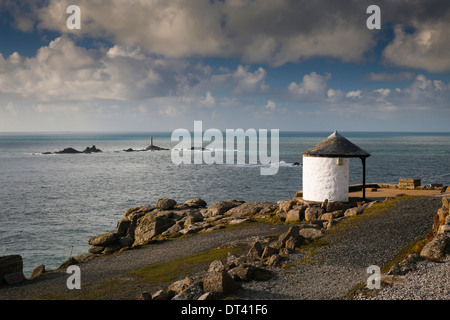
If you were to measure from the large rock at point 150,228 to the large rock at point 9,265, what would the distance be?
10836mm

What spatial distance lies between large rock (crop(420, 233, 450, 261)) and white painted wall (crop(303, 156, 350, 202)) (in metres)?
11.9

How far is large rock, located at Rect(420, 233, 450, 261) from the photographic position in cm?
1384

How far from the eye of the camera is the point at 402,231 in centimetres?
1816

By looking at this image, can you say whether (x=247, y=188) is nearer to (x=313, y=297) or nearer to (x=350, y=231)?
(x=350, y=231)

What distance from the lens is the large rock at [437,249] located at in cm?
1384

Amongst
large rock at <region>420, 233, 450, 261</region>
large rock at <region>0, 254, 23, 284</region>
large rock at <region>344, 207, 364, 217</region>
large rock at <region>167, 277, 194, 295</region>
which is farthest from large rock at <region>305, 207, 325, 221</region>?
large rock at <region>0, 254, 23, 284</region>

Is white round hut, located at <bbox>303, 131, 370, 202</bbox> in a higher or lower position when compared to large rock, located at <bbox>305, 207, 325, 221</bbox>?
higher

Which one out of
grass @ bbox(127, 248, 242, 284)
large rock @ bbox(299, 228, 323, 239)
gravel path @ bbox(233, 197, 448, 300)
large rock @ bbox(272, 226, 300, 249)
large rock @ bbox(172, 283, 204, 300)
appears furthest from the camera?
large rock @ bbox(299, 228, 323, 239)

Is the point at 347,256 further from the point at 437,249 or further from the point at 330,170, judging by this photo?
the point at 330,170

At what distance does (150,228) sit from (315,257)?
18.9 metres

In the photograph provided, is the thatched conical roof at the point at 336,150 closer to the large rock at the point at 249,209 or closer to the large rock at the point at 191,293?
the large rock at the point at 249,209

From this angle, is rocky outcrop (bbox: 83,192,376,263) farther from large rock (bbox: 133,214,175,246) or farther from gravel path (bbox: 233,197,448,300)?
gravel path (bbox: 233,197,448,300)

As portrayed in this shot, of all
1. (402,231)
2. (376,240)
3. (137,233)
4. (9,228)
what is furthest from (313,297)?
(9,228)
